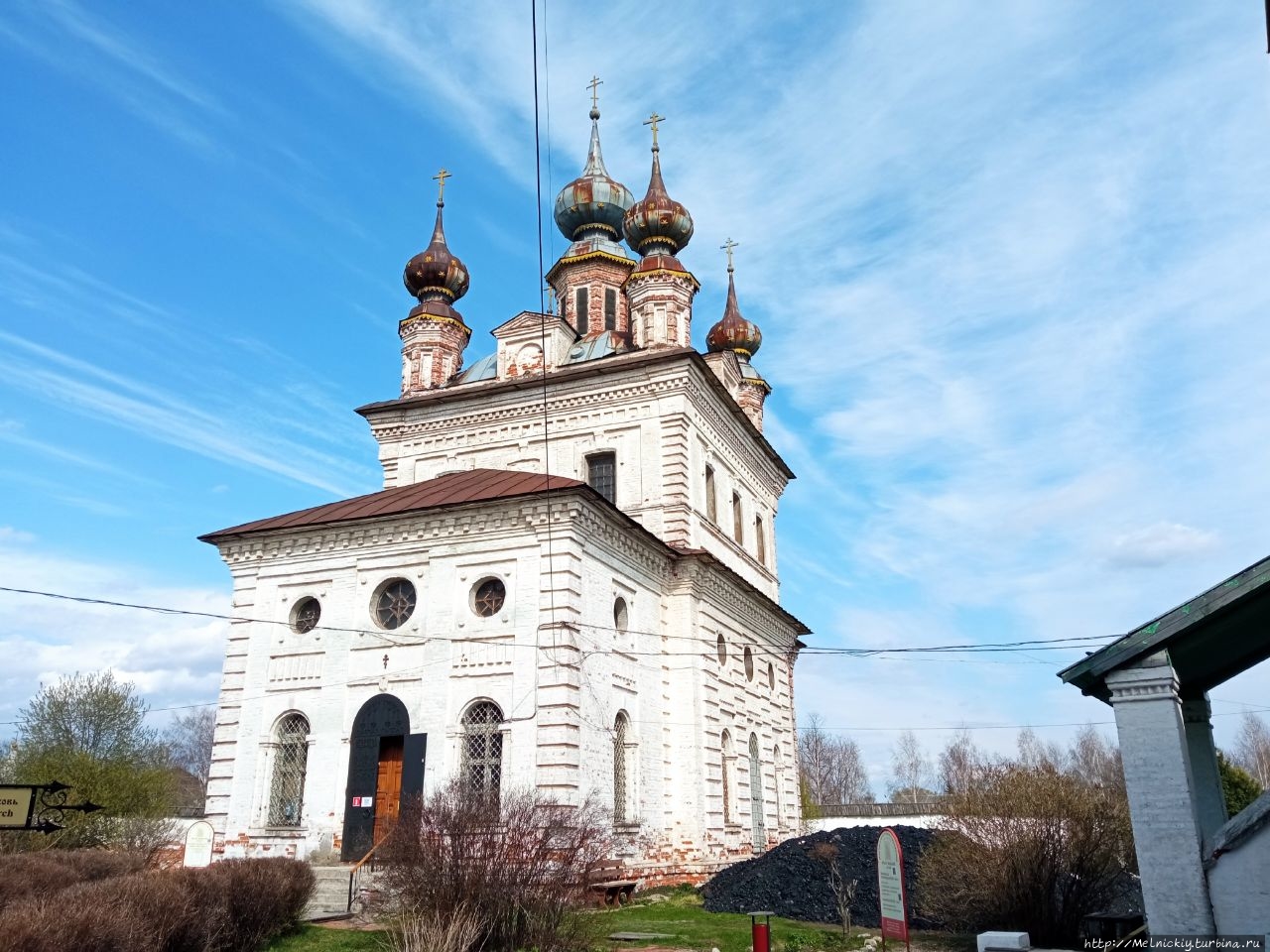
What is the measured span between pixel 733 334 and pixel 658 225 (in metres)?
7.67

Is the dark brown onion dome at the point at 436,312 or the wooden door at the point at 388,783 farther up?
the dark brown onion dome at the point at 436,312

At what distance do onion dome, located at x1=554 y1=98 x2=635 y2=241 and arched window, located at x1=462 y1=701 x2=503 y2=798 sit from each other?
57.4 feet

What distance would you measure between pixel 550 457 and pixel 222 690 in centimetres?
916

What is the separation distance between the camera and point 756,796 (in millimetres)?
26188

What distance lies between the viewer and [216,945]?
10.9m

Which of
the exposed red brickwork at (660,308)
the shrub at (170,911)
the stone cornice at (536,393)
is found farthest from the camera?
the exposed red brickwork at (660,308)

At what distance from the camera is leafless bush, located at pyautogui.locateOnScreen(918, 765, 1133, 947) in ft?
40.8

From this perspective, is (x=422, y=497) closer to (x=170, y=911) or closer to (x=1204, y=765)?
(x=170, y=911)

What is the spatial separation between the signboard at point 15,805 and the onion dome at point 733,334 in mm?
27084

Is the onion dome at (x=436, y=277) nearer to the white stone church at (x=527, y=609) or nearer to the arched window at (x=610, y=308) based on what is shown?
the white stone church at (x=527, y=609)

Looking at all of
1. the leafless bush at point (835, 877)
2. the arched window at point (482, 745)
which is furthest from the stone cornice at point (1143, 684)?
the arched window at point (482, 745)

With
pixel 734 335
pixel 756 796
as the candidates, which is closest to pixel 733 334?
pixel 734 335

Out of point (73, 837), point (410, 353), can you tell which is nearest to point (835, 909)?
point (73, 837)

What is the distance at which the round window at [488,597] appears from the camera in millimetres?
19016
